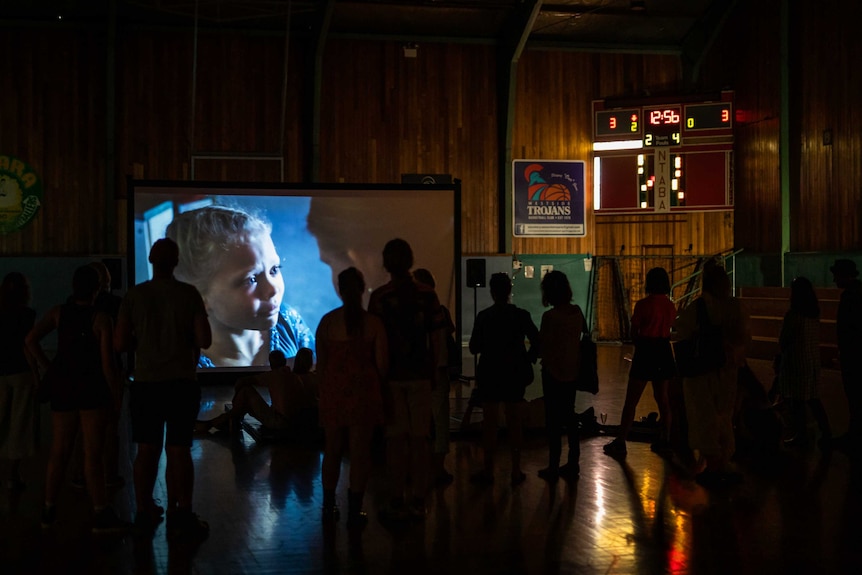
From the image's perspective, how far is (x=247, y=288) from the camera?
1027 centimetres

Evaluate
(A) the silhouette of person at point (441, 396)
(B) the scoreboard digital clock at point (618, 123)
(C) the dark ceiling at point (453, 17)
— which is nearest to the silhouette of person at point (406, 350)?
(A) the silhouette of person at point (441, 396)

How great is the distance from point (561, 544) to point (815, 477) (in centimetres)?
255

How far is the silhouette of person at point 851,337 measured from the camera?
7.15 meters

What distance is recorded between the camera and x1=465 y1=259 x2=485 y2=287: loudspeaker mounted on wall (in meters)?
11.4

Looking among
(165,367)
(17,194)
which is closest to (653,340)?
(165,367)

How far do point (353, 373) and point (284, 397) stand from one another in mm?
3044

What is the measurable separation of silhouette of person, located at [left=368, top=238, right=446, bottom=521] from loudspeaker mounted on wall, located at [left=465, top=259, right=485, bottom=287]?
20.7 ft

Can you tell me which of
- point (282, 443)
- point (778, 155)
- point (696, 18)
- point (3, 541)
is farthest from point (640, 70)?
point (3, 541)

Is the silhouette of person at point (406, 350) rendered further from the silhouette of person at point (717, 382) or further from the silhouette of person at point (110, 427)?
the silhouette of person at point (717, 382)

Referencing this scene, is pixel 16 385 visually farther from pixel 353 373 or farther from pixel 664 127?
pixel 664 127

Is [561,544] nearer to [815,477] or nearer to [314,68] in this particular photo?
[815,477]

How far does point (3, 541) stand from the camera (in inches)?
188

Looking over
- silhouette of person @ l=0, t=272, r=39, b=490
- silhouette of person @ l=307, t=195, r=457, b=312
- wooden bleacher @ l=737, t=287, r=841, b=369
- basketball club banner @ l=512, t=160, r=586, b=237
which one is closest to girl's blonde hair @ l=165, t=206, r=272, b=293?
silhouette of person @ l=307, t=195, r=457, b=312

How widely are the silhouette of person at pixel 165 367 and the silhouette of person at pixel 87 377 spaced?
0.16 metres
